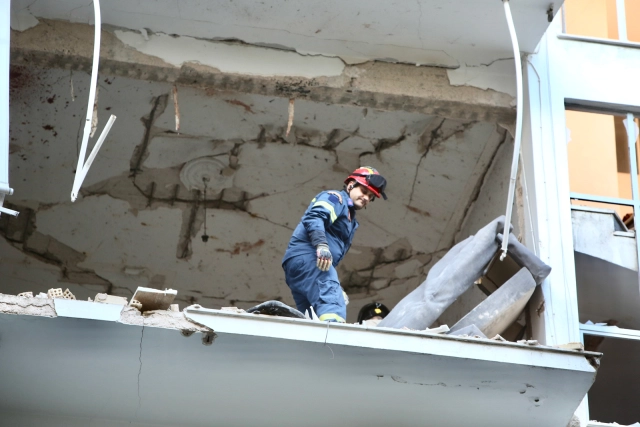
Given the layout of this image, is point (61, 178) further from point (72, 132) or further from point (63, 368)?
point (63, 368)

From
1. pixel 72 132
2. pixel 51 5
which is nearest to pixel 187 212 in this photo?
pixel 72 132

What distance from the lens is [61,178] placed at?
36.2 feet

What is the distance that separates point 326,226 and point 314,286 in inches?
21.0

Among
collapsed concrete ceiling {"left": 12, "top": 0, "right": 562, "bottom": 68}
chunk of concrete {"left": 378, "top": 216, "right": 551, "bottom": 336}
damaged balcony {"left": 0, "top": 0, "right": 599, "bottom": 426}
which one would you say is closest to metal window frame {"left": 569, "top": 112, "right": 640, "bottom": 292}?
damaged balcony {"left": 0, "top": 0, "right": 599, "bottom": 426}

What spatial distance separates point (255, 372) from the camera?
6.88 meters

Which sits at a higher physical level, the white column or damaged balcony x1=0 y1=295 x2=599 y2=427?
the white column

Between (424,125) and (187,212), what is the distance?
284 centimetres

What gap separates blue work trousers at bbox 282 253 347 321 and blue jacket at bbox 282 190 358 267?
89mm

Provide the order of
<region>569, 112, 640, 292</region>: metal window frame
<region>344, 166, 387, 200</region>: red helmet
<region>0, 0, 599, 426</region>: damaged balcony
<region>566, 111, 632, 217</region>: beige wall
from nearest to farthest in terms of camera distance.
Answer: <region>0, 0, 599, 426</region>: damaged balcony, <region>344, 166, 387, 200</region>: red helmet, <region>569, 112, 640, 292</region>: metal window frame, <region>566, 111, 632, 217</region>: beige wall

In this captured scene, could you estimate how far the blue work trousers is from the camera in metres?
7.72

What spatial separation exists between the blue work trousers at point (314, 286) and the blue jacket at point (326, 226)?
3.5 inches

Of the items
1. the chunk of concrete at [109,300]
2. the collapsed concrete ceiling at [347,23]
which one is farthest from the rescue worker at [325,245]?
the chunk of concrete at [109,300]

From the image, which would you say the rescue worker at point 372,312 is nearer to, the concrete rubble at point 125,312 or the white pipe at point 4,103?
the concrete rubble at point 125,312

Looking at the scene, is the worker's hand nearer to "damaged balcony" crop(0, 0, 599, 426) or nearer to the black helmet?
"damaged balcony" crop(0, 0, 599, 426)
